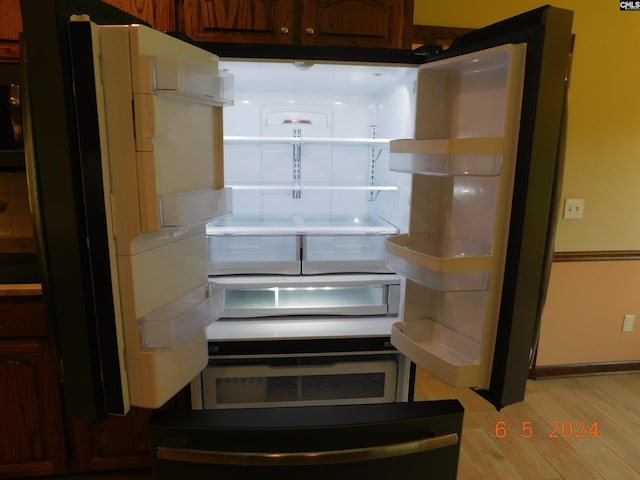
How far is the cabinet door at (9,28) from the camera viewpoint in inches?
57.7

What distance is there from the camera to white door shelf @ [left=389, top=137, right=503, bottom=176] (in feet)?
3.21

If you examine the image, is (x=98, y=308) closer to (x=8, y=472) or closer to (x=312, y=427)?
(x=312, y=427)

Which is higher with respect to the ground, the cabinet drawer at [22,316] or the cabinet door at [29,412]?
the cabinet drawer at [22,316]

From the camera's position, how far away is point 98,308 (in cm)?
92

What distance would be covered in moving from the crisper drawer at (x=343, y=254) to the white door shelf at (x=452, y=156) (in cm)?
49

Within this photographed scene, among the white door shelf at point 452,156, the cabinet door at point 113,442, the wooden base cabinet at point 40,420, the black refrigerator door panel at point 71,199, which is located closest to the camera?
the black refrigerator door panel at point 71,199

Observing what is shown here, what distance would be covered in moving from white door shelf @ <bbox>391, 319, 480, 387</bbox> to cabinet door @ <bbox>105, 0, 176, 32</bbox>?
128cm

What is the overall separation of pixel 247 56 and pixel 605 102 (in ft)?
6.79

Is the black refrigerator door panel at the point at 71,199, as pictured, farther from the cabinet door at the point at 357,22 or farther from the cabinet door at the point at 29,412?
the cabinet door at the point at 29,412

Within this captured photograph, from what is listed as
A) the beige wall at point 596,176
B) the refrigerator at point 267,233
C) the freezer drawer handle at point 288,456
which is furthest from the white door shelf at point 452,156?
the beige wall at point 596,176

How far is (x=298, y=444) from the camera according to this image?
41.8 inches

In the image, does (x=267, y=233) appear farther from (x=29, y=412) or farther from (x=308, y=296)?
(x=29, y=412)
